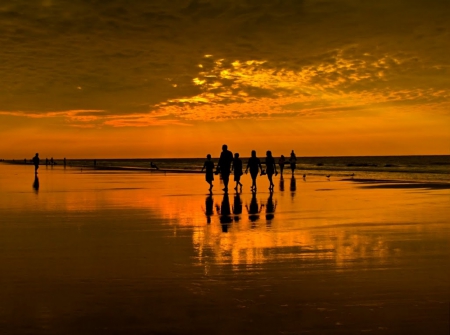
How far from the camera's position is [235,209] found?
53.4 ft

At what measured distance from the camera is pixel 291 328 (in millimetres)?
5094

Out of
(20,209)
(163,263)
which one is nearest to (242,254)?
(163,263)

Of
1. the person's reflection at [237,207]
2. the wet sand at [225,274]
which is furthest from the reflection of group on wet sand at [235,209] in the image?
the wet sand at [225,274]

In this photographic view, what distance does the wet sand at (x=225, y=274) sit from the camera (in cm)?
531

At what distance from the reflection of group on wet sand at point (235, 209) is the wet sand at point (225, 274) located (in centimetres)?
19

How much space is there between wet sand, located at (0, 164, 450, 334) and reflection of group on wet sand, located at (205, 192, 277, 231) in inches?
7.4

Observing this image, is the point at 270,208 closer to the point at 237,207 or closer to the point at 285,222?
the point at 237,207

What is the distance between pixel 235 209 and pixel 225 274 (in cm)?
898

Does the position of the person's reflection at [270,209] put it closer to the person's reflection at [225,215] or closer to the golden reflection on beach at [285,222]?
the golden reflection on beach at [285,222]

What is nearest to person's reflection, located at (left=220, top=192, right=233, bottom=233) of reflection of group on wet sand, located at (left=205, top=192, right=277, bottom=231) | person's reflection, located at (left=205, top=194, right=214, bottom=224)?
reflection of group on wet sand, located at (left=205, top=192, right=277, bottom=231)

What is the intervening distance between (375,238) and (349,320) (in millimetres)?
5329

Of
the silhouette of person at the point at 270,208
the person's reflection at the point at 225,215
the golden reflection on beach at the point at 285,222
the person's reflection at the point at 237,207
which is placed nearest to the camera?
the golden reflection on beach at the point at 285,222

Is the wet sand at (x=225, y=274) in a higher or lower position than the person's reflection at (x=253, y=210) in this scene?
lower

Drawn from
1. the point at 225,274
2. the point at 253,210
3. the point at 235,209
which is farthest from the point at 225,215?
the point at 225,274
